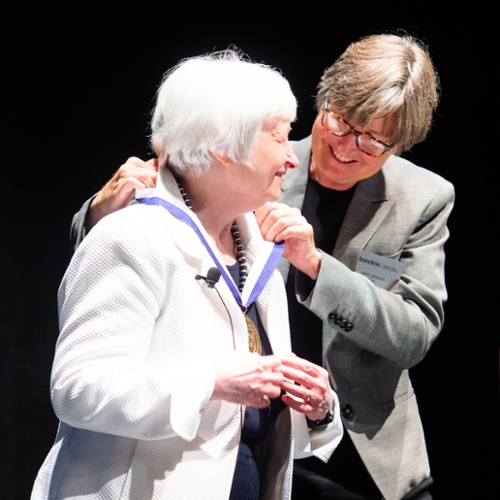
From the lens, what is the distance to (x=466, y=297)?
10.3ft

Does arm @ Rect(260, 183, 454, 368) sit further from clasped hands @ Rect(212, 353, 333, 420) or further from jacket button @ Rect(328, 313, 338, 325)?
clasped hands @ Rect(212, 353, 333, 420)

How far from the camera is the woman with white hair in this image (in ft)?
4.77

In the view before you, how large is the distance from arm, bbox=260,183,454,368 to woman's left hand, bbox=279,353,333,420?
38 cm

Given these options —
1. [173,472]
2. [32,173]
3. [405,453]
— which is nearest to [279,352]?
[173,472]

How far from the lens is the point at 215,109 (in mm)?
1622

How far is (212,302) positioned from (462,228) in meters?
1.75

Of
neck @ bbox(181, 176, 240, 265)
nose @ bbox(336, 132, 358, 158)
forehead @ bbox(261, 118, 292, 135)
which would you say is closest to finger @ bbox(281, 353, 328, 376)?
neck @ bbox(181, 176, 240, 265)

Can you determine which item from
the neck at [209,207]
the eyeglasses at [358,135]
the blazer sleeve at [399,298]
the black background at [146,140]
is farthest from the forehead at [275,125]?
the black background at [146,140]

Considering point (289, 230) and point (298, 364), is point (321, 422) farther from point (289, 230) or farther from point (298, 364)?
point (289, 230)

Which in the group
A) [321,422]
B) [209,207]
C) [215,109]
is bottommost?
[321,422]

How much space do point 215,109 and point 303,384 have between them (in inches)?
24.1

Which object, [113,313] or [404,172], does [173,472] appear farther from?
[404,172]

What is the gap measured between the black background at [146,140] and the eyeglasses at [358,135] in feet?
2.20

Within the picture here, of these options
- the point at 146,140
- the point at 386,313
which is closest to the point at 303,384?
the point at 386,313
